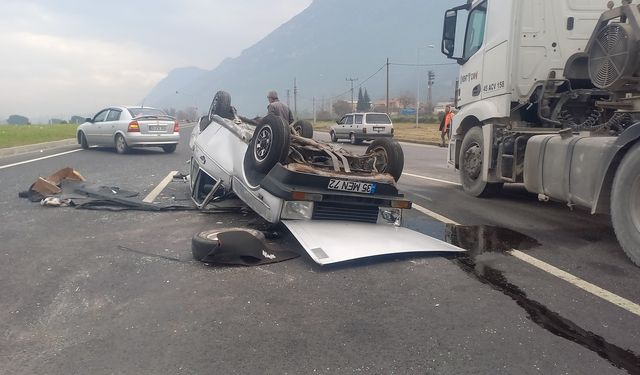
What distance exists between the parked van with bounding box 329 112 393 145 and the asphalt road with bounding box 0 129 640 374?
62.5ft

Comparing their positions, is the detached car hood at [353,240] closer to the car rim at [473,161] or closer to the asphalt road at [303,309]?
the asphalt road at [303,309]

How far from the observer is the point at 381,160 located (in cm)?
597

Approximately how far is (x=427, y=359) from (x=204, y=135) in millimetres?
5069

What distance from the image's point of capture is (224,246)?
4211 mm

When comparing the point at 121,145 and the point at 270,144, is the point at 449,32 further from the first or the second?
the point at 121,145

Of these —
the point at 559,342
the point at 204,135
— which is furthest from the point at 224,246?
the point at 204,135

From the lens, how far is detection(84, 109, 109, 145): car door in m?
15.6

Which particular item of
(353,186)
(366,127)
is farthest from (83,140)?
(353,186)

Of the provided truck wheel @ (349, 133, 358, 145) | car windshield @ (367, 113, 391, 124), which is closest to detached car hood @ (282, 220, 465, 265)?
car windshield @ (367, 113, 391, 124)

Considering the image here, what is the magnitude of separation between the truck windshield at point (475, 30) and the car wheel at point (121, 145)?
1056 cm

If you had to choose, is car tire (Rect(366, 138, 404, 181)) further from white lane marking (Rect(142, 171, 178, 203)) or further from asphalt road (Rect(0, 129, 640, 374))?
white lane marking (Rect(142, 171, 178, 203))

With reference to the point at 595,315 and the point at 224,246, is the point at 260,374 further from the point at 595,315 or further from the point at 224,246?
the point at 595,315

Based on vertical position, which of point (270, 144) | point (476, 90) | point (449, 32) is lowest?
point (270, 144)

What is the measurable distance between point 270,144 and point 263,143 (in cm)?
24
